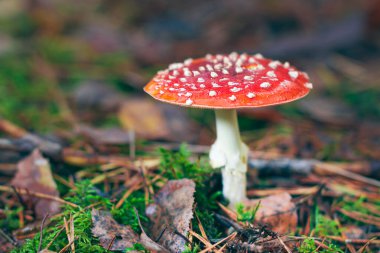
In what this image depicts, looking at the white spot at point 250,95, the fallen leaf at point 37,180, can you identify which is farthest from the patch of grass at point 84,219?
the white spot at point 250,95

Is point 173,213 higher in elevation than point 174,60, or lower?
lower

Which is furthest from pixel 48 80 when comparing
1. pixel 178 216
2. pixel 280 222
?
pixel 280 222

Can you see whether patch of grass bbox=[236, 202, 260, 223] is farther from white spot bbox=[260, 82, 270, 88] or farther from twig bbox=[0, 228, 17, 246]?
twig bbox=[0, 228, 17, 246]

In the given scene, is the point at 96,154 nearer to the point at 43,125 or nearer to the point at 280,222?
the point at 43,125

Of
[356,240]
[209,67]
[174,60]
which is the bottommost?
[356,240]

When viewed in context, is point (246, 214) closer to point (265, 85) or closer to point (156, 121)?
point (265, 85)

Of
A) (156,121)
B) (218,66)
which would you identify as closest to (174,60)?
(156,121)

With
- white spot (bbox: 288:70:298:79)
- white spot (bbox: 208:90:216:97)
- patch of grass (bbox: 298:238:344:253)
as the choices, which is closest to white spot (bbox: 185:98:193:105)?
white spot (bbox: 208:90:216:97)
